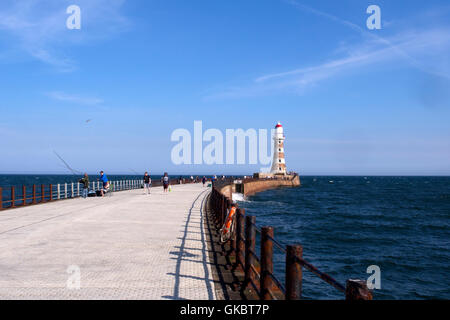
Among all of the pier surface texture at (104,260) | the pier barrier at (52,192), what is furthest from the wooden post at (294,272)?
the pier barrier at (52,192)

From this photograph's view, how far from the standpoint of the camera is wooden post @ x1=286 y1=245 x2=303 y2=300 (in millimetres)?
4435

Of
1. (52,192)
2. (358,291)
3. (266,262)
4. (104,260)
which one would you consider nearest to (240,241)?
(266,262)

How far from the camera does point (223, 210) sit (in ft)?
40.5

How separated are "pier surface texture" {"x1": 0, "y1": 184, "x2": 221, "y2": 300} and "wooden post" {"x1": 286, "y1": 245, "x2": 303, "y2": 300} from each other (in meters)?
1.81

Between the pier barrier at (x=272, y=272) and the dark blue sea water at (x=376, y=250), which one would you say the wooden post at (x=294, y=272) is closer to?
the pier barrier at (x=272, y=272)

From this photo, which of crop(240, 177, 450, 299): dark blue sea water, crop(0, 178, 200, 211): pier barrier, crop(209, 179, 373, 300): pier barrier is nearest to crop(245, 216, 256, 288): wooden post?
crop(209, 179, 373, 300): pier barrier

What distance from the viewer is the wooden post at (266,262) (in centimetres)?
566

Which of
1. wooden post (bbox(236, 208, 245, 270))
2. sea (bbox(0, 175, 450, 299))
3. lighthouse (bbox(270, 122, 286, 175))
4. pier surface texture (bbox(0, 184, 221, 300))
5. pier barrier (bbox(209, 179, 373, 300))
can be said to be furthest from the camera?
lighthouse (bbox(270, 122, 286, 175))

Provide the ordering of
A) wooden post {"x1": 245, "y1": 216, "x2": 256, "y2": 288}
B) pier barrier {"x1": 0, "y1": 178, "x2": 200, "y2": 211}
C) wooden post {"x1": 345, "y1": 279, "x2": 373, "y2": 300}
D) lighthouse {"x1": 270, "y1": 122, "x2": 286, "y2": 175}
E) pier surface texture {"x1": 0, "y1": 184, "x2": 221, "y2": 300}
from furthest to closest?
1. lighthouse {"x1": 270, "y1": 122, "x2": 286, "y2": 175}
2. pier barrier {"x1": 0, "y1": 178, "x2": 200, "y2": 211}
3. wooden post {"x1": 245, "y1": 216, "x2": 256, "y2": 288}
4. pier surface texture {"x1": 0, "y1": 184, "x2": 221, "y2": 300}
5. wooden post {"x1": 345, "y1": 279, "x2": 373, "y2": 300}

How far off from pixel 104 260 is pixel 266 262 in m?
4.22

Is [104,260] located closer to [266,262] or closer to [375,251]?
[266,262]

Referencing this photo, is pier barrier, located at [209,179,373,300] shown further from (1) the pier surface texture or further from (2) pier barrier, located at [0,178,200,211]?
(2) pier barrier, located at [0,178,200,211]

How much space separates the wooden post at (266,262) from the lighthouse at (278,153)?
336 feet

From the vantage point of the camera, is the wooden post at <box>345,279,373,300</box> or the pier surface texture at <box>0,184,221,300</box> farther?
the pier surface texture at <box>0,184,221,300</box>
